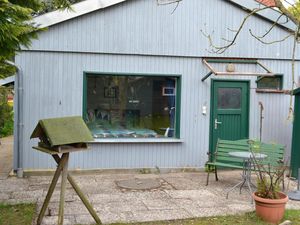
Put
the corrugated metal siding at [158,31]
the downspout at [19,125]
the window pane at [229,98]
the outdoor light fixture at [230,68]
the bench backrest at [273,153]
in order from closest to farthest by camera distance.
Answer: the bench backrest at [273,153], the downspout at [19,125], the corrugated metal siding at [158,31], the outdoor light fixture at [230,68], the window pane at [229,98]

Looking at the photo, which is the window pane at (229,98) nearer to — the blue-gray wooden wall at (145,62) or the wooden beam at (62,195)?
the blue-gray wooden wall at (145,62)

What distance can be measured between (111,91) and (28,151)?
2329mm

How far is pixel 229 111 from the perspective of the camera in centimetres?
1021

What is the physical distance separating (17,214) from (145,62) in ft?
15.5

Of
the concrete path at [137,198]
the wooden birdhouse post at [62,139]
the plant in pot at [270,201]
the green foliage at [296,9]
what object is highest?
the green foliage at [296,9]

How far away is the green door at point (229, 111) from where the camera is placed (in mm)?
10117

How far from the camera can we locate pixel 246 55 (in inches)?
405

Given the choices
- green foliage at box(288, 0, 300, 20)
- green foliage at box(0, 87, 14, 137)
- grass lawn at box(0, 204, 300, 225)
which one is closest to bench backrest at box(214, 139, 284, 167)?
grass lawn at box(0, 204, 300, 225)

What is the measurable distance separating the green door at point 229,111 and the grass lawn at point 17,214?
16.3 feet

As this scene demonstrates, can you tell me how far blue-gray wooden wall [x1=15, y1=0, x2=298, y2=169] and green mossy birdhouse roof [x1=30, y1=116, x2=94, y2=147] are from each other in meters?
3.51

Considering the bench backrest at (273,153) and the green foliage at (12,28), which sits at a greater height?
the green foliage at (12,28)

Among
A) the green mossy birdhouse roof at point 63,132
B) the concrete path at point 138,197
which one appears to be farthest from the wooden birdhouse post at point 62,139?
the concrete path at point 138,197

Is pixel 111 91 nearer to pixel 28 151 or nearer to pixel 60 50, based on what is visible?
pixel 60 50

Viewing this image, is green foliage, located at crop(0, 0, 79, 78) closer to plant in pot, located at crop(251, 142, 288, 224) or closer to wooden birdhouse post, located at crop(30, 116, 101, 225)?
wooden birdhouse post, located at crop(30, 116, 101, 225)
